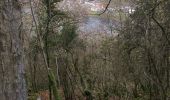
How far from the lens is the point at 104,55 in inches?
903

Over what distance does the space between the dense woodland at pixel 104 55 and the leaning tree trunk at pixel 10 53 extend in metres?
5.81

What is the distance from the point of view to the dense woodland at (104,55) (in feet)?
38.3

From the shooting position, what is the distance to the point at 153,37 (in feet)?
40.3

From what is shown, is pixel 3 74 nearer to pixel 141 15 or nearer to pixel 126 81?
pixel 141 15

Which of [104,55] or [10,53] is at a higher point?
[10,53]

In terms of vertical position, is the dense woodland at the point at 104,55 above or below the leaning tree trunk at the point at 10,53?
below

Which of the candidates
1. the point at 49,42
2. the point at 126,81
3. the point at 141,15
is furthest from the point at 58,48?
the point at 141,15

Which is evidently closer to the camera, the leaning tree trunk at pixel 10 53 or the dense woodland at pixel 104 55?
the leaning tree trunk at pixel 10 53

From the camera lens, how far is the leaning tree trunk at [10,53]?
8.55ft

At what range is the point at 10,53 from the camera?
2.65m

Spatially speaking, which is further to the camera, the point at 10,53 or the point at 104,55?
the point at 104,55

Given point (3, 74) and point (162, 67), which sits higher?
point (3, 74)

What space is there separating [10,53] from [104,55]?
802 inches

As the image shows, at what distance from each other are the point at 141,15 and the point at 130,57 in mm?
7823
